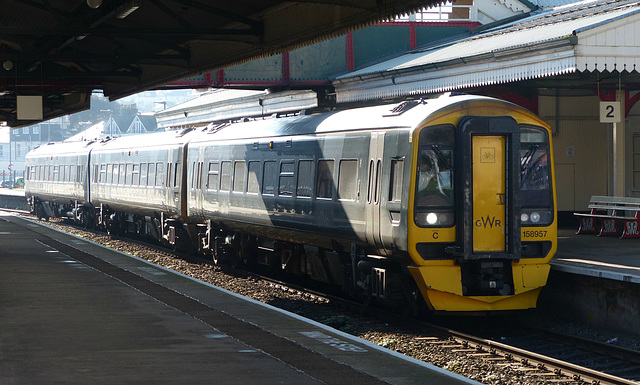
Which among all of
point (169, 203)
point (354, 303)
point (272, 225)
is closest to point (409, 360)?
point (354, 303)

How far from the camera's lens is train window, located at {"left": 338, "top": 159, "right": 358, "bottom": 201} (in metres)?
13.4

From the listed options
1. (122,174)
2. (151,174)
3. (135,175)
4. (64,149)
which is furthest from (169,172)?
(64,149)

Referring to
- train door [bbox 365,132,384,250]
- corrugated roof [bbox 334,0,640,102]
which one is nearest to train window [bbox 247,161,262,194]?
corrugated roof [bbox 334,0,640,102]

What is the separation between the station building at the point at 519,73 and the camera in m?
15.6

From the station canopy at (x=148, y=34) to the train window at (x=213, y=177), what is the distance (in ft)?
6.66

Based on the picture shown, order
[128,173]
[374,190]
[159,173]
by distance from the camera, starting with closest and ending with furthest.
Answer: [374,190] → [159,173] → [128,173]

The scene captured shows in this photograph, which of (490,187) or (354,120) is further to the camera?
(354,120)

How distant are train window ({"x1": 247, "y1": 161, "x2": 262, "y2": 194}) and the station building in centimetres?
435

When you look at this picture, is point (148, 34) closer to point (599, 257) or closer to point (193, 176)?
point (193, 176)

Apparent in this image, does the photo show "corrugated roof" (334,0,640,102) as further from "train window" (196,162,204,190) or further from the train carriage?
the train carriage

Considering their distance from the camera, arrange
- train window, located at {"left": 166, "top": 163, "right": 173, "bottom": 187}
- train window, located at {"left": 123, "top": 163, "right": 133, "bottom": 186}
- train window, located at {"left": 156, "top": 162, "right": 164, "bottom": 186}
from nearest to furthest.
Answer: train window, located at {"left": 166, "top": 163, "right": 173, "bottom": 187} < train window, located at {"left": 156, "top": 162, "right": 164, "bottom": 186} < train window, located at {"left": 123, "top": 163, "right": 133, "bottom": 186}

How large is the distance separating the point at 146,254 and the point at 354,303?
10522 mm

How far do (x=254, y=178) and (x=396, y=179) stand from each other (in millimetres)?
5499

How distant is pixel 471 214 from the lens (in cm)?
1200
